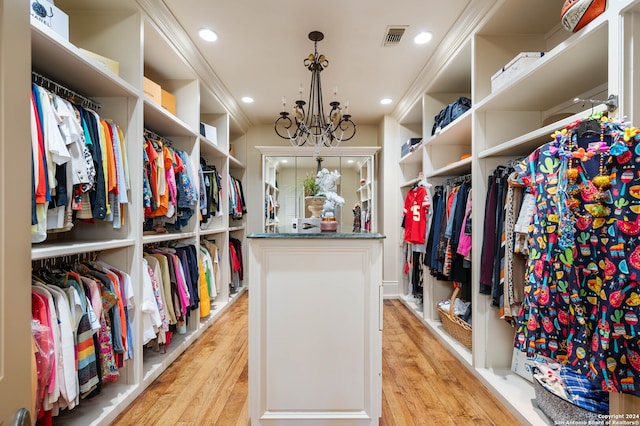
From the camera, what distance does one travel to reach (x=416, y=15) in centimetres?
234

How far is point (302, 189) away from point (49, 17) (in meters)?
3.47

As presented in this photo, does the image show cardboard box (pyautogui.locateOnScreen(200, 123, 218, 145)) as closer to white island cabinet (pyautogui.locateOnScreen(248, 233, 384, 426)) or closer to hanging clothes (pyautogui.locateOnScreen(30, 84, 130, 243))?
hanging clothes (pyautogui.locateOnScreen(30, 84, 130, 243))

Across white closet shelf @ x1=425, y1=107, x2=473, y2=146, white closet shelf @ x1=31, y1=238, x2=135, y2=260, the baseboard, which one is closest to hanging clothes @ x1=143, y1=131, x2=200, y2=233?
white closet shelf @ x1=31, y1=238, x2=135, y2=260

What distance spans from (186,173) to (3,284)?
7.53 ft

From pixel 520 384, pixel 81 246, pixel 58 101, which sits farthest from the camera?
pixel 520 384

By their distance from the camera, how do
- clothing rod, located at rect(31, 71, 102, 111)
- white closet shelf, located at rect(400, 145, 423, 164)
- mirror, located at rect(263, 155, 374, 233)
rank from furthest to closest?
mirror, located at rect(263, 155, 374, 233) → white closet shelf, located at rect(400, 145, 423, 164) → clothing rod, located at rect(31, 71, 102, 111)

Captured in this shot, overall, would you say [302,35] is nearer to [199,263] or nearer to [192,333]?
[199,263]

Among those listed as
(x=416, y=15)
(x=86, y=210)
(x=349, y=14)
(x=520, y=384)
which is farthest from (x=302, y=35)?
(x=520, y=384)

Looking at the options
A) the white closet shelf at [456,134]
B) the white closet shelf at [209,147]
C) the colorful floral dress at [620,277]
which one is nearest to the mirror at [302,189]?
the white closet shelf at [209,147]

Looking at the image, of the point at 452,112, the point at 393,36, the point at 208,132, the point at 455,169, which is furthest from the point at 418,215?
the point at 208,132

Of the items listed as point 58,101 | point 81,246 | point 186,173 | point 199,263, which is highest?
point 58,101

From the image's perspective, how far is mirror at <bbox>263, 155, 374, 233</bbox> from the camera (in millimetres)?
4789

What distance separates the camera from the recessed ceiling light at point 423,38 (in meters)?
2.59

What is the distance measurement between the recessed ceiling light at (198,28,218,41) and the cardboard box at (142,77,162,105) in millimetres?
569
